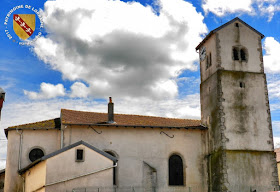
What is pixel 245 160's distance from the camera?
2833 centimetres

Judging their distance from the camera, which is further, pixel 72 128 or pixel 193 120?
pixel 193 120

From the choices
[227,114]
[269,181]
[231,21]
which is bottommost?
[269,181]

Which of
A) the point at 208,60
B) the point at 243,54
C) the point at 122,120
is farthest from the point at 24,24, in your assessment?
the point at 243,54

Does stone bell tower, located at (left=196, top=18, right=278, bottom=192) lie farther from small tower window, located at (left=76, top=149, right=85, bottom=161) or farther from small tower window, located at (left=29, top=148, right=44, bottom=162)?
small tower window, located at (left=29, top=148, right=44, bottom=162)

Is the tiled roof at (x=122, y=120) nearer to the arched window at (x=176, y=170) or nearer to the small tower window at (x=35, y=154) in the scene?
the arched window at (x=176, y=170)

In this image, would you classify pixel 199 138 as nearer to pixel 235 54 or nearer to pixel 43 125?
pixel 235 54

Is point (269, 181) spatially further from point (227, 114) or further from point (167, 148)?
point (167, 148)

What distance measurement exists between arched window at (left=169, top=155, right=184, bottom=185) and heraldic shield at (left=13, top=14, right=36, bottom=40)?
45.8 feet

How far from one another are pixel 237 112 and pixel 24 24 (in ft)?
52.1

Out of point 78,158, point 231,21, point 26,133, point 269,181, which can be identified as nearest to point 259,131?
point 269,181

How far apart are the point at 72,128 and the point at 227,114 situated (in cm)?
1112

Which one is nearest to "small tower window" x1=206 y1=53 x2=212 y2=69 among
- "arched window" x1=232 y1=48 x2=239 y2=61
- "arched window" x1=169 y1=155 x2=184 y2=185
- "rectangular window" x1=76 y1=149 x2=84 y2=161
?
"arched window" x1=232 y1=48 x2=239 y2=61

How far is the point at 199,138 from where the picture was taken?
102 ft

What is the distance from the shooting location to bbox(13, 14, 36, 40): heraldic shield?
2292 centimetres
